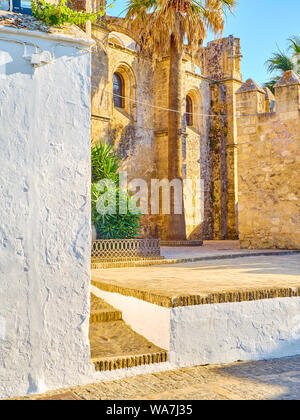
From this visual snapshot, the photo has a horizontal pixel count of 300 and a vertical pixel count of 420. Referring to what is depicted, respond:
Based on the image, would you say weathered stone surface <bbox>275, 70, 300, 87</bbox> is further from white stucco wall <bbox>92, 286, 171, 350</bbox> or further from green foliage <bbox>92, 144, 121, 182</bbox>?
white stucco wall <bbox>92, 286, 171, 350</bbox>

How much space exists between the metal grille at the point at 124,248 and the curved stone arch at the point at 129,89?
959 centimetres

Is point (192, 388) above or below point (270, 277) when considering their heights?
below

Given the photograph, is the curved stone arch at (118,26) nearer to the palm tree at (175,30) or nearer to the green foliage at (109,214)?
the palm tree at (175,30)

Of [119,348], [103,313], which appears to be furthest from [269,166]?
[119,348]

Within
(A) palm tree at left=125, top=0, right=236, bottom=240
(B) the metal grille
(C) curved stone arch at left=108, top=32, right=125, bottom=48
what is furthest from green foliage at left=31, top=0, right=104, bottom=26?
(C) curved stone arch at left=108, top=32, right=125, bottom=48

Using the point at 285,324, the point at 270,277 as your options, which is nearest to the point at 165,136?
the point at 270,277

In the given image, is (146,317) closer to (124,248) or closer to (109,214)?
(124,248)

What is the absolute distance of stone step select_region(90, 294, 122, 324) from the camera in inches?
198

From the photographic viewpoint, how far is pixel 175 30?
16.0m

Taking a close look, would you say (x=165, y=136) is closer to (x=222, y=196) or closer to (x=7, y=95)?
(x=222, y=196)

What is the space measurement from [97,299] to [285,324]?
208cm

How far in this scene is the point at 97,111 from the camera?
1702 centimetres

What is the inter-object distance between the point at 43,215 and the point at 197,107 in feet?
62.1

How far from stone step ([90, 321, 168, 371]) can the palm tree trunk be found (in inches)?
467
